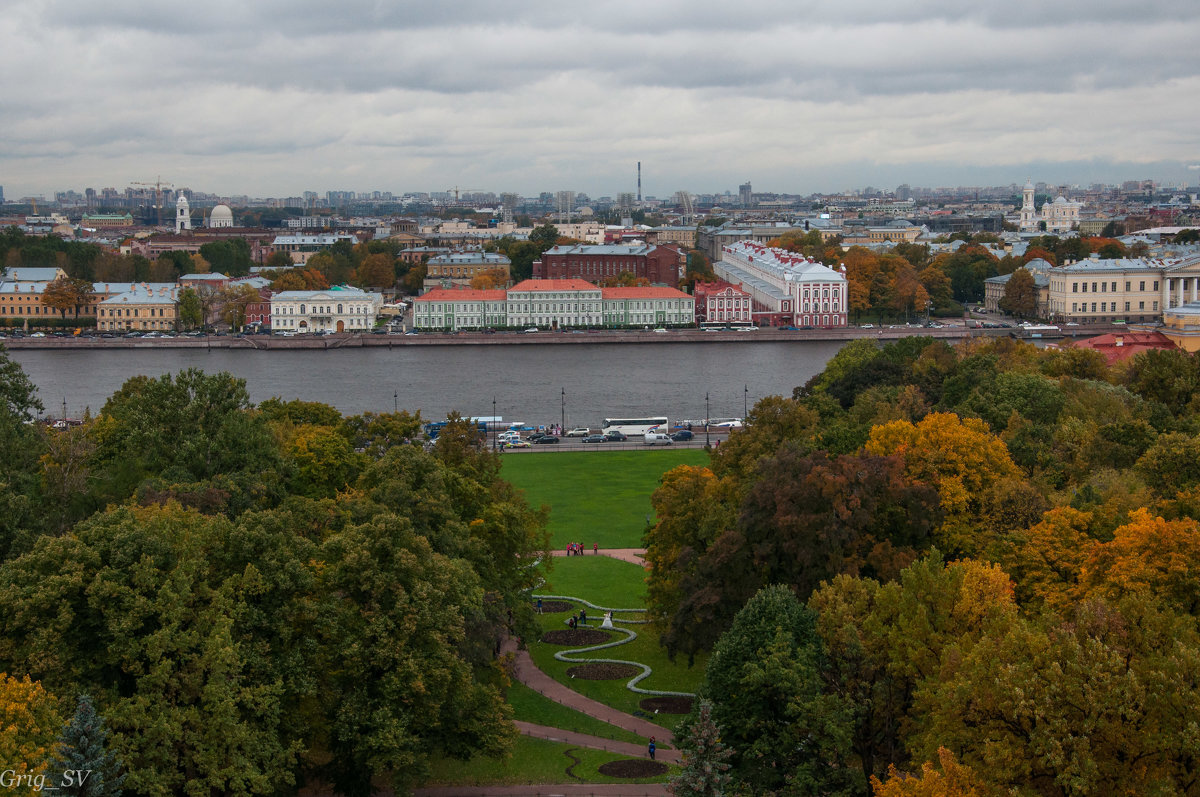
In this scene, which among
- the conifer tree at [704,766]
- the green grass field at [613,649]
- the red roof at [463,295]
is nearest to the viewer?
the conifer tree at [704,766]

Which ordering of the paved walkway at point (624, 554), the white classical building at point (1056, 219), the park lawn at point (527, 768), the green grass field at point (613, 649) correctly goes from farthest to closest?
the white classical building at point (1056, 219) < the paved walkway at point (624, 554) < the green grass field at point (613, 649) < the park lawn at point (527, 768)

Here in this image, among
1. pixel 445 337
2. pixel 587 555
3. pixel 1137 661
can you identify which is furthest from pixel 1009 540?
→ pixel 445 337

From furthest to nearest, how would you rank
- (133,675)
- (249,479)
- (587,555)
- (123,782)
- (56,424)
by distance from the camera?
(56,424) → (587,555) → (249,479) → (133,675) → (123,782)

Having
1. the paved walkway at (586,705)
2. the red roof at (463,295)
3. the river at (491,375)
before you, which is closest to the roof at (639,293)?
the red roof at (463,295)

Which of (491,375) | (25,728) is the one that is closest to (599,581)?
(25,728)

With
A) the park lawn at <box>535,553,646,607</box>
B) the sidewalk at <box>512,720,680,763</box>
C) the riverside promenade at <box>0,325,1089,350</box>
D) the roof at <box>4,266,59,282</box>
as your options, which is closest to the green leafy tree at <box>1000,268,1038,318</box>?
the riverside promenade at <box>0,325,1089,350</box>

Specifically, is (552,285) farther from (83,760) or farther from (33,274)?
(83,760)

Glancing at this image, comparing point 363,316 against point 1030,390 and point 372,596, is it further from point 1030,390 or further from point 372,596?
point 372,596

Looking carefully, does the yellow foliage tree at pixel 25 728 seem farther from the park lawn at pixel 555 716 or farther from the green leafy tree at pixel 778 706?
the park lawn at pixel 555 716
